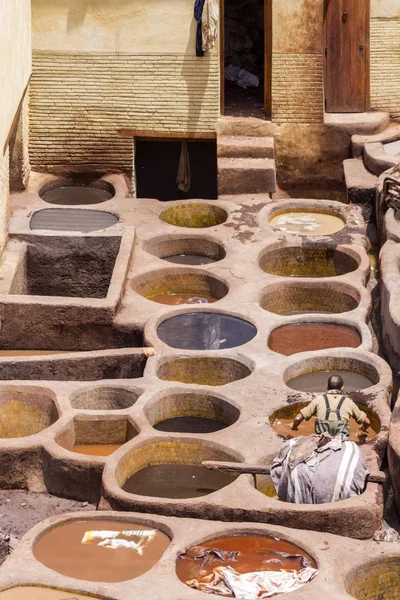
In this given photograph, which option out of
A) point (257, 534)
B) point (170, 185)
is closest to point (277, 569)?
point (257, 534)

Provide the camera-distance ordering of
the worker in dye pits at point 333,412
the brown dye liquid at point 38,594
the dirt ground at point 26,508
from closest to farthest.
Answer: the brown dye liquid at point 38,594 < the worker in dye pits at point 333,412 < the dirt ground at point 26,508

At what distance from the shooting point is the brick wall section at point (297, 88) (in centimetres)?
2155

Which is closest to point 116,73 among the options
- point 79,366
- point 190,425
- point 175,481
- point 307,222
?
point 307,222

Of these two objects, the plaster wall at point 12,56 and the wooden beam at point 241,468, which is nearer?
the wooden beam at point 241,468

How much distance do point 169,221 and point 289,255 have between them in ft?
7.05

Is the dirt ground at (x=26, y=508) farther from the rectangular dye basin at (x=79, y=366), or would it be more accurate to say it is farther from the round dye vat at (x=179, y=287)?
the round dye vat at (x=179, y=287)

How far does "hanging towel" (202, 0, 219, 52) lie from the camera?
20.8 m

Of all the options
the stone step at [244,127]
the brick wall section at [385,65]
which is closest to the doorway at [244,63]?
the stone step at [244,127]

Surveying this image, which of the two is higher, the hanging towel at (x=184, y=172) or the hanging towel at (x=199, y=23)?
the hanging towel at (x=199, y=23)

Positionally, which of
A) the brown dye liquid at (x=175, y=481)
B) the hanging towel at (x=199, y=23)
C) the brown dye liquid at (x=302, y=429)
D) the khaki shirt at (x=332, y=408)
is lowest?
the brown dye liquid at (x=175, y=481)

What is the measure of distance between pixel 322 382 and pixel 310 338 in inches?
43.6

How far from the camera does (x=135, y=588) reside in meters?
11.7

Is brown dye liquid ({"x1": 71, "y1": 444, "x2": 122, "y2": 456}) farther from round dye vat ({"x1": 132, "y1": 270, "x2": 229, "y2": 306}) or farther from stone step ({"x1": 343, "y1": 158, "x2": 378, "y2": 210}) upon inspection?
stone step ({"x1": 343, "y1": 158, "x2": 378, "y2": 210})

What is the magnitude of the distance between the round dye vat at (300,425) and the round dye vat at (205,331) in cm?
172
